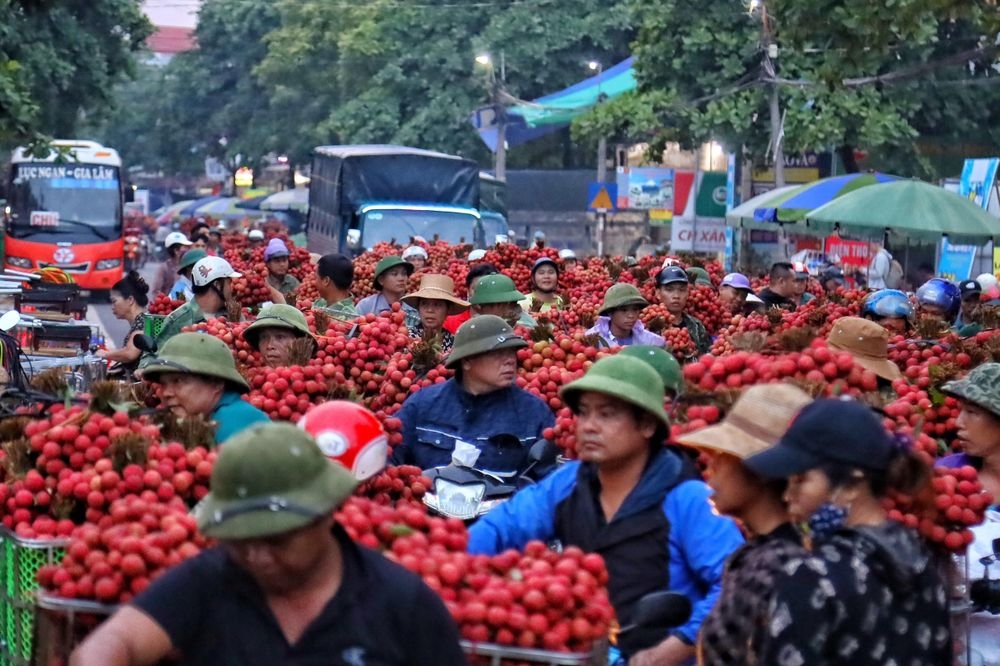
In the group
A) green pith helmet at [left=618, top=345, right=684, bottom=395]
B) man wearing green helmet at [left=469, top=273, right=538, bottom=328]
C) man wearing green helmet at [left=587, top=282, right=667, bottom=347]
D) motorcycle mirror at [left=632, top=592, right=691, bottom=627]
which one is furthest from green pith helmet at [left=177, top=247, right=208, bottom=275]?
motorcycle mirror at [left=632, top=592, right=691, bottom=627]

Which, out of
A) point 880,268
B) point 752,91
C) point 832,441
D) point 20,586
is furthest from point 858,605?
point 752,91

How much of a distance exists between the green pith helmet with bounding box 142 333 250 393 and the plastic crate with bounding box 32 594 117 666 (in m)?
2.41

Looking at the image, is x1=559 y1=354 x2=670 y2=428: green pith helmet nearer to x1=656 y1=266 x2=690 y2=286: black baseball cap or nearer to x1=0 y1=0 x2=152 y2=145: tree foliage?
x1=656 y1=266 x2=690 y2=286: black baseball cap

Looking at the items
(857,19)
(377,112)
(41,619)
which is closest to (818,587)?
(41,619)

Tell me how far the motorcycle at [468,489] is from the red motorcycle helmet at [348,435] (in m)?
1.35

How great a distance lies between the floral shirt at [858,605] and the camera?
3609 mm

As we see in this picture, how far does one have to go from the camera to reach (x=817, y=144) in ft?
101

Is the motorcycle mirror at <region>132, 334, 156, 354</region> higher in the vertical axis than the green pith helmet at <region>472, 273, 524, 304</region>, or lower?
lower

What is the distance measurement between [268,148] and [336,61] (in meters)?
6.31

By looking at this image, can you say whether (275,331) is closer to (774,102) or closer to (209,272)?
(209,272)

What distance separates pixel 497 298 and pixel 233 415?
443 centimetres

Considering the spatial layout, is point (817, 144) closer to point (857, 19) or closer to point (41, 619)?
point (857, 19)

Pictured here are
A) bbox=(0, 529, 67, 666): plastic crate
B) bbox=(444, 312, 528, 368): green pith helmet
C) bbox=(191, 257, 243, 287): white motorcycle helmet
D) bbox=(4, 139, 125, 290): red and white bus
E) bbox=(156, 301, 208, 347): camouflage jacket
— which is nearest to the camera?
bbox=(0, 529, 67, 666): plastic crate

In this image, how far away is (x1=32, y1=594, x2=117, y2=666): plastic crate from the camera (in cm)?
426
